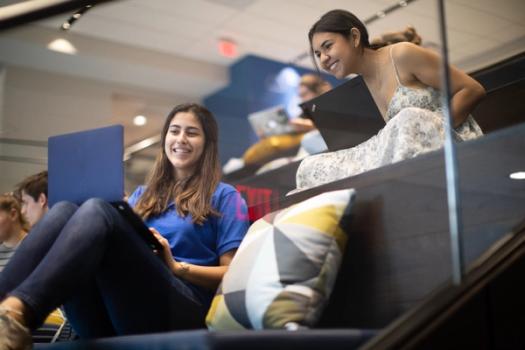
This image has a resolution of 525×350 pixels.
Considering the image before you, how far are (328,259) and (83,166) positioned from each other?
591 mm

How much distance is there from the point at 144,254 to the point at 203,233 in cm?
28

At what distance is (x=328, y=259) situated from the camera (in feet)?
4.64

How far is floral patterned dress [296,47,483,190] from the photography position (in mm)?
1405

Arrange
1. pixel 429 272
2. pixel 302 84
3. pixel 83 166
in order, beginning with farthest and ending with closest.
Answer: pixel 302 84 → pixel 83 166 → pixel 429 272

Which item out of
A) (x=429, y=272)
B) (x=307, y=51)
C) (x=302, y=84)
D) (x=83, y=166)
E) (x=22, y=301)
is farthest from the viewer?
(x=302, y=84)

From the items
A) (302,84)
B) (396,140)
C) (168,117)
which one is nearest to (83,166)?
(168,117)

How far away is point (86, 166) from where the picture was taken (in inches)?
59.8

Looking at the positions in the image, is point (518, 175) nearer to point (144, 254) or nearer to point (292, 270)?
point (292, 270)

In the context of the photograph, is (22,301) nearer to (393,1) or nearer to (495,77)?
(393,1)

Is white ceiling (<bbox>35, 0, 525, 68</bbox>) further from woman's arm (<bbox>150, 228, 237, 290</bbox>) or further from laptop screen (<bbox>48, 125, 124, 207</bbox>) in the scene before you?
woman's arm (<bbox>150, 228, 237, 290</bbox>)

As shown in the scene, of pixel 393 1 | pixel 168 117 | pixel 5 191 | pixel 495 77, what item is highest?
pixel 393 1

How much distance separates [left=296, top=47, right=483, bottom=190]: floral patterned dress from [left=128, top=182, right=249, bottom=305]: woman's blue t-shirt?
20 centimetres

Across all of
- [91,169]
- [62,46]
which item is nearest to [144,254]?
[91,169]

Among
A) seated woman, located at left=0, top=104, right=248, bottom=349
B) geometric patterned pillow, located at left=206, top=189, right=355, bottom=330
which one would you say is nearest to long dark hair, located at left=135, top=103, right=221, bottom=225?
seated woman, located at left=0, top=104, right=248, bottom=349
